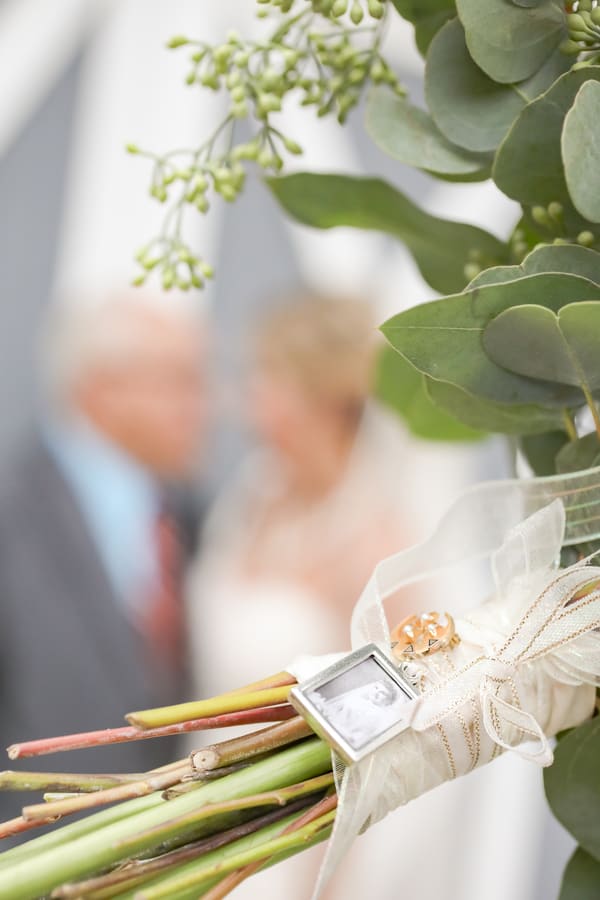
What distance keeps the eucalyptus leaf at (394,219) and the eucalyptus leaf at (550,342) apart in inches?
4.5

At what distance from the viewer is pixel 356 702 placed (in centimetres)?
28

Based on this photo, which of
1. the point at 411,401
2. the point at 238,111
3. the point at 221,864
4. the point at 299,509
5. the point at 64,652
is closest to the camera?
the point at 221,864

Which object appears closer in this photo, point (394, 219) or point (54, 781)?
point (54, 781)

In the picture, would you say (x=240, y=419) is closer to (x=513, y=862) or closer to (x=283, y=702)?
(x=513, y=862)

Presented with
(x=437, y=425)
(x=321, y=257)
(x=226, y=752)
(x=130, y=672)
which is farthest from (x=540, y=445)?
(x=321, y=257)

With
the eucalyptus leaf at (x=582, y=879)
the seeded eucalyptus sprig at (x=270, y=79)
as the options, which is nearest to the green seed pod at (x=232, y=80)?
the seeded eucalyptus sprig at (x=270, y=79)

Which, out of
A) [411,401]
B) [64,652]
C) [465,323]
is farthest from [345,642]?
[465,323]

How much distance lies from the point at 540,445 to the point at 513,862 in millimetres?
1473

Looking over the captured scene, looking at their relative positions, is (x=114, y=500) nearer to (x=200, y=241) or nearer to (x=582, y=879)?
(x=200, y=241)

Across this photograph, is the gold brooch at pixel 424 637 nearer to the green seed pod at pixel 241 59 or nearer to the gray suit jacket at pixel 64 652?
the green seed pod at pixel 241 59

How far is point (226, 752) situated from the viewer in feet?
0.92

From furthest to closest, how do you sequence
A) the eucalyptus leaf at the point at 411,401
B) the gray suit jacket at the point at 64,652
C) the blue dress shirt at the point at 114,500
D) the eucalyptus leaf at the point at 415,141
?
the blue dress shirt at the point at 114,500 → the gray suit jacket at the point at 64,652 → the eucalyptus leaf at the point at 411,401 → the eucalyptus leaf at the point at 415,141

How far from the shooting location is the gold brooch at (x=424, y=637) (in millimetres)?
312

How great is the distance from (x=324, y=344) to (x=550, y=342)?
1787mm
